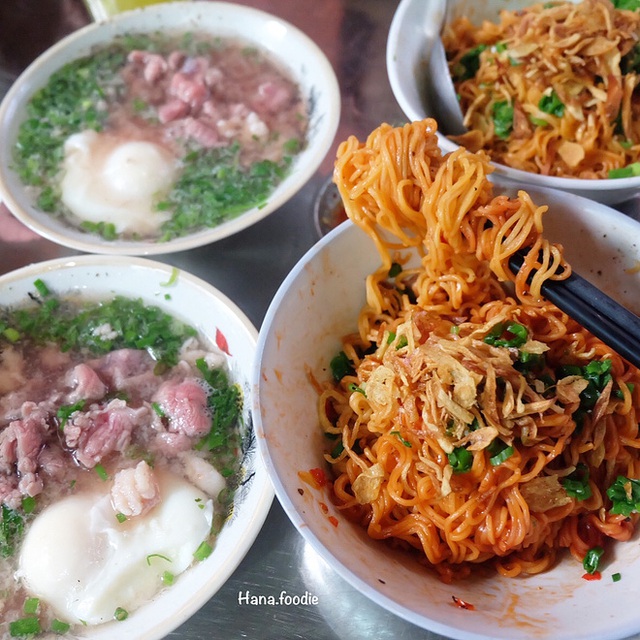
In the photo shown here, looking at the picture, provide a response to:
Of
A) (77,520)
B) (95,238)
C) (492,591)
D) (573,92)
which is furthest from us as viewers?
(95,238)

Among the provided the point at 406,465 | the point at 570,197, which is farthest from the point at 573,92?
the point at 406,465

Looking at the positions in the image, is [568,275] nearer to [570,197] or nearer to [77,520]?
[570,197]

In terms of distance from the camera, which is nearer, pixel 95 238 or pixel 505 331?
pixel 505 331

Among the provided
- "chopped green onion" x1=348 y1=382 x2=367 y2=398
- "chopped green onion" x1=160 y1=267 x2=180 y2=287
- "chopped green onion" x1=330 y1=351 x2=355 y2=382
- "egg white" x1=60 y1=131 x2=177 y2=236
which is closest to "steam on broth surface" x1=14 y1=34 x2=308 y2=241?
"egg white" x1=60 y1=131 x2=177 y2=236

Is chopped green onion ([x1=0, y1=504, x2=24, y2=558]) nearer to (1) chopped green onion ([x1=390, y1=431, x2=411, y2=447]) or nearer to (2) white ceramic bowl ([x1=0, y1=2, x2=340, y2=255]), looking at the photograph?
(2) white ceramic bowl ([x1=0, y1=2, x2=340, y2=255])

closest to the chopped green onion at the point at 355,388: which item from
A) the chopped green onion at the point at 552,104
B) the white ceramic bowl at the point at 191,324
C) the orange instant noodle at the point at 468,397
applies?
the orange instant noodle at the point at 468,397

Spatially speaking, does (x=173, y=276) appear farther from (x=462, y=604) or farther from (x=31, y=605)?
(x=462, y=604)
